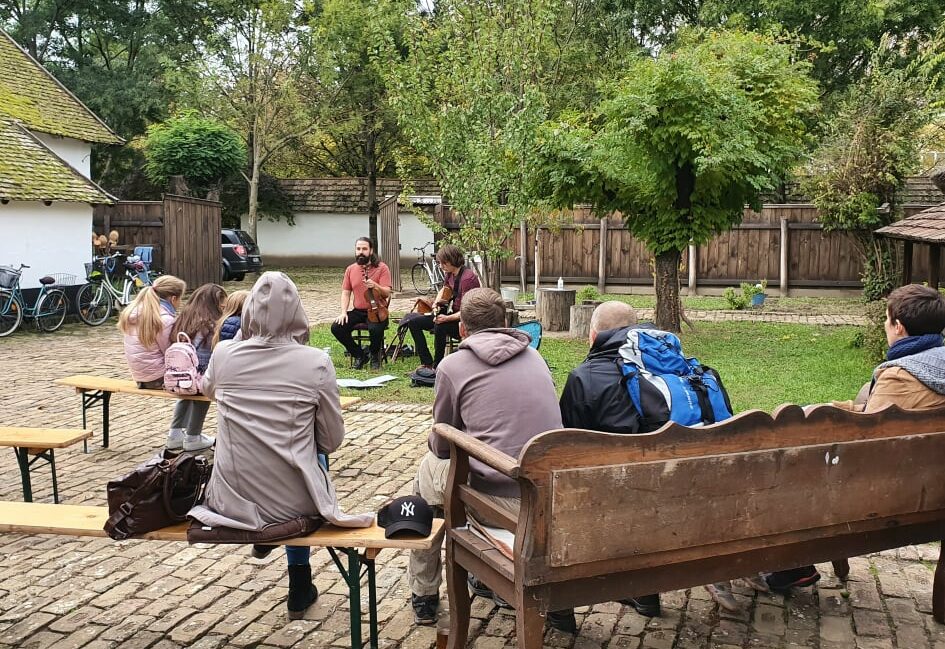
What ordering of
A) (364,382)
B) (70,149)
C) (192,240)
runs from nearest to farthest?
(364,382), (192,240), (70,149)

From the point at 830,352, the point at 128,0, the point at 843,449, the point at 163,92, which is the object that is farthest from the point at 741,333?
the point at 128,0

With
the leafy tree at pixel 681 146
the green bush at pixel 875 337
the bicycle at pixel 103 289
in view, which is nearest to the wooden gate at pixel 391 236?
the bicycle at pixel 103 289

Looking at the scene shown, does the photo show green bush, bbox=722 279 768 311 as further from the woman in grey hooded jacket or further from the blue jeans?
the woman in grey hooded jacket

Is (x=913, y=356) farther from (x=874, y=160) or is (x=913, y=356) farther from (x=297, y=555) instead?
(x=874, y=160)

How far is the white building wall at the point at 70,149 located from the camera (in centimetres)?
2288

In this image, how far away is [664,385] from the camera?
165 inches

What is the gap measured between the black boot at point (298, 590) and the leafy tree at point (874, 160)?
1578 centimetres

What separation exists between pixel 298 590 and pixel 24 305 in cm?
1393

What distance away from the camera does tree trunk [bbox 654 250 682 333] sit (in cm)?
1450

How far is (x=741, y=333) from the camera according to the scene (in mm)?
15344

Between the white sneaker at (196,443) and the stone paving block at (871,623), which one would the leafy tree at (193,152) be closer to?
the white sneaker at (196,443)

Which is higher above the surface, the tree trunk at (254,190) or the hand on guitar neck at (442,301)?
the tree trunk at (254,190)

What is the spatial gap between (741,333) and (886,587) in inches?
427

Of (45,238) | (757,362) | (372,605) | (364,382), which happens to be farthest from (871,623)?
(45,238)
